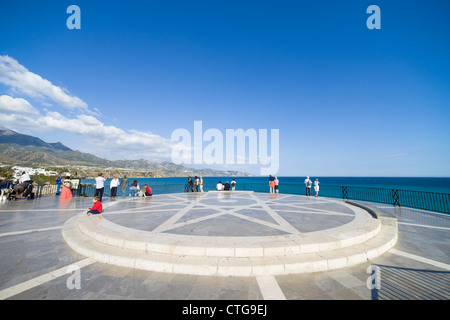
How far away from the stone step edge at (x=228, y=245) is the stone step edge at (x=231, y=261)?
111 millimetres

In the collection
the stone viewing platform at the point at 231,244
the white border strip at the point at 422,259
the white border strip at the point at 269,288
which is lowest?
the white border strip at the point at 422,259

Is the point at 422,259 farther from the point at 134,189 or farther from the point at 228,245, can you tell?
the point at 134,189

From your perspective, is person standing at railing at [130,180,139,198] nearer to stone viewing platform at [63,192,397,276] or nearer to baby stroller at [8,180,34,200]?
baby stroller at [8,180,34,200]

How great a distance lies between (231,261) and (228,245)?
40 centimetres

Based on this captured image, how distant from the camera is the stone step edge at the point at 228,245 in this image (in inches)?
163

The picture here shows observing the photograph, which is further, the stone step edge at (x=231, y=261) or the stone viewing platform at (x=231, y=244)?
the stone viewing platform at (x=231, y=244)

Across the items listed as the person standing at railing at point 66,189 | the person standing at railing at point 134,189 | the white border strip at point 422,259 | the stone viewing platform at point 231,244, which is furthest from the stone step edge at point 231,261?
the person standing at railing at point 66,189

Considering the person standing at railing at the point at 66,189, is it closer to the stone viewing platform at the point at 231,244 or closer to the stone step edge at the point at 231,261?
the stone viewing platform at the point at 231,244

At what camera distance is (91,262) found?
4.18 metres

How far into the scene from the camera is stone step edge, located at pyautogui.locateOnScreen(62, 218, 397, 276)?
3705 millimetres

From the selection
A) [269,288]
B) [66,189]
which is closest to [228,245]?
[269,288]
